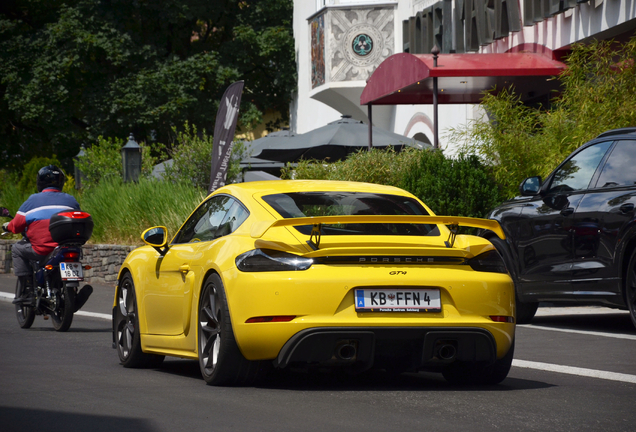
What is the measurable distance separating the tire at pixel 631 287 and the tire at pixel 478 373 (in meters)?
2.77

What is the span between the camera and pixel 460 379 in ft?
22.0

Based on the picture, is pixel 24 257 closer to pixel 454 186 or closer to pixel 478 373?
pixel 478 373

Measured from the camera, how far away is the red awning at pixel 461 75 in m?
17.8

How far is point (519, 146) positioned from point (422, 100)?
7.69 meters

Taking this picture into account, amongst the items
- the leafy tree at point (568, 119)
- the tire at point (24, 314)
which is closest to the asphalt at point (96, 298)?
the tire at point (24, 314)

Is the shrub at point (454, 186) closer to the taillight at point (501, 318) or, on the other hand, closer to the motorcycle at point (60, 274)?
the motorcycle at point (60, 274)

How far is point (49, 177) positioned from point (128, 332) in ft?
13.9

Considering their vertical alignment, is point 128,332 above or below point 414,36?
below

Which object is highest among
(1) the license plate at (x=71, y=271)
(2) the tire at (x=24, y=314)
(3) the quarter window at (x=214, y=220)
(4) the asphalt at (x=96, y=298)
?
(3) the quarter window at (x=214, y=220)

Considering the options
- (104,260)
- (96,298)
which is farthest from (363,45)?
(96,298)

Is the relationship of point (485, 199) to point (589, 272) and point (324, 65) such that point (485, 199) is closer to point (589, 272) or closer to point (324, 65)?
point (589, 272)

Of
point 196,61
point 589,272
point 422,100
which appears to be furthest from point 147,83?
point 589,272

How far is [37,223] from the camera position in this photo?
11297 mm

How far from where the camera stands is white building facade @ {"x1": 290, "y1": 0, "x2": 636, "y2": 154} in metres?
18.0
